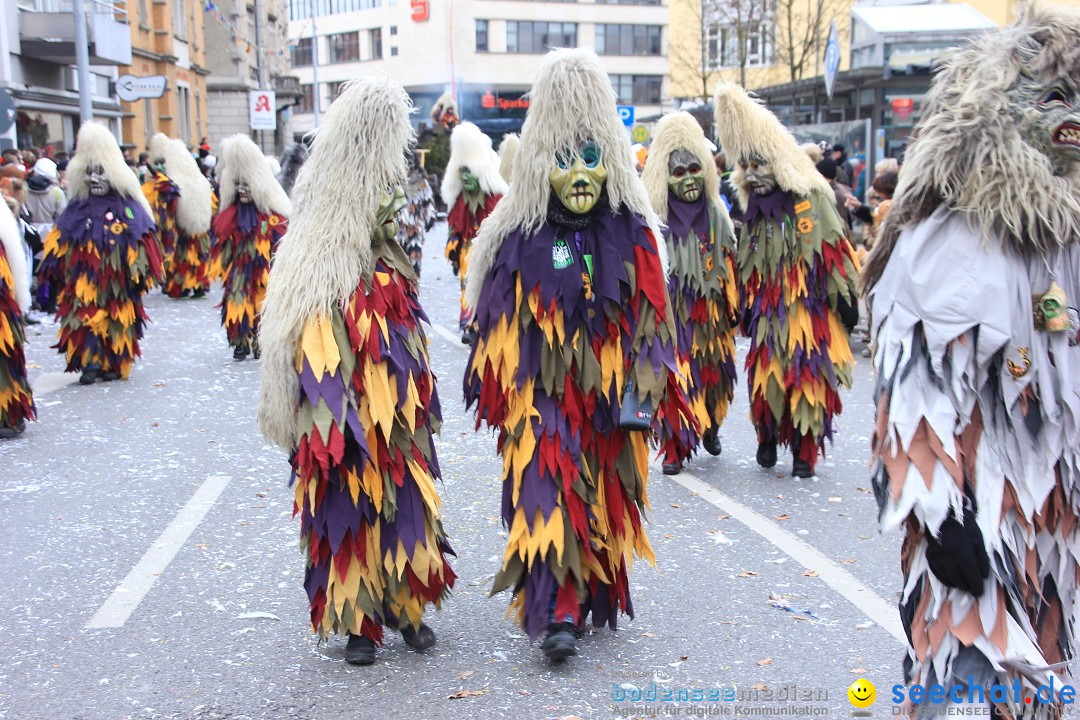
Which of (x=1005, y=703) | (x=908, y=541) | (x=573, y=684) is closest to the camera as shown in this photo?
(x=1005, y=703)

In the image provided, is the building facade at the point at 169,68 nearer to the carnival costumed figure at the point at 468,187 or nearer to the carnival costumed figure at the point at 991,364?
the carnival costumed figure at the point at 468,187

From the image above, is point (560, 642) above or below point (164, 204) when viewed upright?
below

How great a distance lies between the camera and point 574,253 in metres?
4.44

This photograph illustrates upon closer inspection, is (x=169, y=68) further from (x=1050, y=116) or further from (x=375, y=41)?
(x=1050, y=116)

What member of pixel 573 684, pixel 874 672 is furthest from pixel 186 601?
pixel 874 672

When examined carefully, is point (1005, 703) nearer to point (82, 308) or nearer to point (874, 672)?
point (874, 672)

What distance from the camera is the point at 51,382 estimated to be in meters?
10.7

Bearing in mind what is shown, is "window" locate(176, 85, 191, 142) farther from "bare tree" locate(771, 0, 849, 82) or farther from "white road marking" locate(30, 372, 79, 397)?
"white road marking" locate(30, 372, 79, 397)

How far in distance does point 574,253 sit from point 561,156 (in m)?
0.38

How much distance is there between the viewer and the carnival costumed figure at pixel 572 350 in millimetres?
4320

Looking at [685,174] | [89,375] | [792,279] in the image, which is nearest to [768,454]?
[792,279]

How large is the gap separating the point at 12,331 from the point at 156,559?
3426mm

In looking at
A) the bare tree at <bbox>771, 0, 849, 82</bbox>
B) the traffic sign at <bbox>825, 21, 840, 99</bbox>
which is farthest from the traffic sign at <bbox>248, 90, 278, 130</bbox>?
the traffic sign at <bbox>825, 21, 840, 99</bbox>

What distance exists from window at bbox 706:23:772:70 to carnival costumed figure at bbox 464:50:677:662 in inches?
1002
